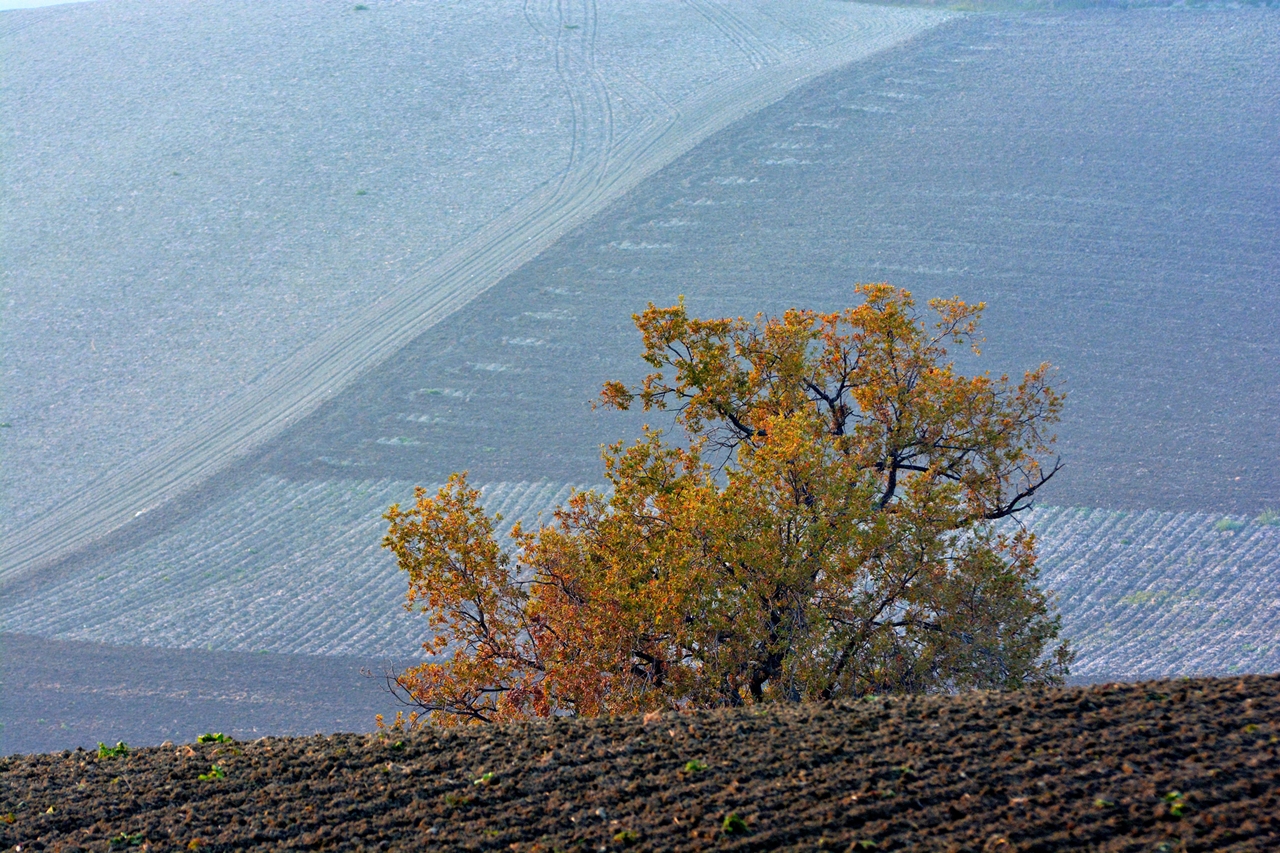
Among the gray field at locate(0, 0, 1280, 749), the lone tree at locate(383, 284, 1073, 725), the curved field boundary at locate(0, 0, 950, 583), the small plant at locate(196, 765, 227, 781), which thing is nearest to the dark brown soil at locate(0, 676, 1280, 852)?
the small plant at locate(196, 765, 227, 781)

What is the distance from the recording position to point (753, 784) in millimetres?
8461

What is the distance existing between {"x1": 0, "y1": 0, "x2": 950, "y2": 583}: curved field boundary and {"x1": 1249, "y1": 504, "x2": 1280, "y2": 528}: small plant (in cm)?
2135

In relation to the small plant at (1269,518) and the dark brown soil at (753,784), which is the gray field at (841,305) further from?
the dark brown soil at (753,784)

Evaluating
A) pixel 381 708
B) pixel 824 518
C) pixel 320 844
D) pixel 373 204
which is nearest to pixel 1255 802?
pixel 824 518

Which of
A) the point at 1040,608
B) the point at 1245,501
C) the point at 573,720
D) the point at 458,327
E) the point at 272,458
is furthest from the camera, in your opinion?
the point at 458,327

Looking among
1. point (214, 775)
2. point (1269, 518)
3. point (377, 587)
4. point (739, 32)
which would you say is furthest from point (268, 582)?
point (739, 32)

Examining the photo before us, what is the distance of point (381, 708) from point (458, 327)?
1541 centimetres

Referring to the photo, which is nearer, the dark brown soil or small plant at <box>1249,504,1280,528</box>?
the dark brown soil

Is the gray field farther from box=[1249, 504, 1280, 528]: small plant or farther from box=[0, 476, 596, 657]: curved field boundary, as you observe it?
box=[1249, 504, 1280, 528]: small plant

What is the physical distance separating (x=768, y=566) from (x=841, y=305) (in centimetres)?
2123

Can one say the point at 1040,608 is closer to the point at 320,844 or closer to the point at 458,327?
the point at 320,844

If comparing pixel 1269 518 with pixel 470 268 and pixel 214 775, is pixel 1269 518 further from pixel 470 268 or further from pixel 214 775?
pixel 470 268

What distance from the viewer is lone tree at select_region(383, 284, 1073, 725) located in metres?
11.4

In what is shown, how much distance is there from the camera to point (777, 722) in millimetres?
9594
